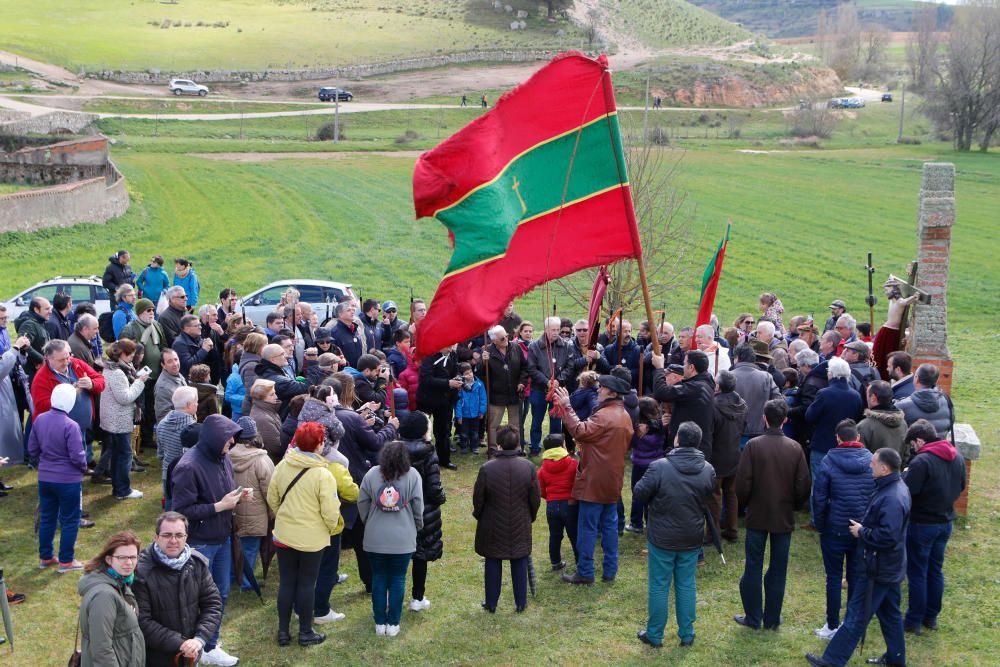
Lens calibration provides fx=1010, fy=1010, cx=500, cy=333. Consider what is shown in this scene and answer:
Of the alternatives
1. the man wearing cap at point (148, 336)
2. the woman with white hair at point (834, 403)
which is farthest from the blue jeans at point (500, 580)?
the man wearing cap at point (148, 336)

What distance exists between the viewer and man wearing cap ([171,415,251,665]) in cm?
791

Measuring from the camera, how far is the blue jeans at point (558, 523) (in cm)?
961

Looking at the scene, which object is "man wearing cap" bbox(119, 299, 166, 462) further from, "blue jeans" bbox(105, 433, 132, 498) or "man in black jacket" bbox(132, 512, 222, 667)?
"man in black jacket" bbox(132, 512, 222, 667)

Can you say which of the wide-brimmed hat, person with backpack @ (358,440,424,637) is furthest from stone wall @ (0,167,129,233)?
the wide-brimmed hat

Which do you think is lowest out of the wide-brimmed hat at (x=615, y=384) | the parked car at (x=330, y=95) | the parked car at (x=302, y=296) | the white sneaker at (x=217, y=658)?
the white sneaker at (x=217, y=658)

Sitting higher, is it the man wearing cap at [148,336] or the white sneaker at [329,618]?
the man wearing cap at [148,336]

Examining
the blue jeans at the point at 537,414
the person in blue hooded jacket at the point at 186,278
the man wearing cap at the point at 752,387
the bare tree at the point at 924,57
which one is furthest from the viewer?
the bare tree at the point at 924,57

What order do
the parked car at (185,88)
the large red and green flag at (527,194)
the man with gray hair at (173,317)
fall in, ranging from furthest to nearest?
the parked car at (185,88)
the man with gray hair at (173,317)
the large red and green flag at (527,194)

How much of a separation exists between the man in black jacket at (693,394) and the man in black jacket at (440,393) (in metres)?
3.57

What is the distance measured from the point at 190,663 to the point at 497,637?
2.86 metres

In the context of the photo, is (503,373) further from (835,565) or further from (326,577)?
(835,565)

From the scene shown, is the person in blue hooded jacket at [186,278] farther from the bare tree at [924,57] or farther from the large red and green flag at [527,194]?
the bare tree at [924,57]

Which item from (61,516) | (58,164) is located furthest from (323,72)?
(61,516)

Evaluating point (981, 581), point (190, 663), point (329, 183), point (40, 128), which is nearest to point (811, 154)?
point (329, 183)
